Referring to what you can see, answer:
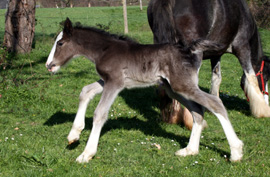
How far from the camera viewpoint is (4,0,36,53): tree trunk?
32.3 ft

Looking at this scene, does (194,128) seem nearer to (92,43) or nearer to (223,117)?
(223,117)

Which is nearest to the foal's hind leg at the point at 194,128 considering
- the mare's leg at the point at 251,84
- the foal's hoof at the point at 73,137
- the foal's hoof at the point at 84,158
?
the foal's hoof at the point at 84,158

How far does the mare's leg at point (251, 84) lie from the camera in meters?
6.16

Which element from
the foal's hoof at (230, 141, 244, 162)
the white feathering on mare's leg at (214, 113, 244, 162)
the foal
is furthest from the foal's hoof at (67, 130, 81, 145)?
the foal's hoof at (230, 141, 244, 162)

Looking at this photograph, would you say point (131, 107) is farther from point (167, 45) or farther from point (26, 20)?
point (26, 20)

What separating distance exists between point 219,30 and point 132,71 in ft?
6.60

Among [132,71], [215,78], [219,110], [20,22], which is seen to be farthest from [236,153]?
[20,22]

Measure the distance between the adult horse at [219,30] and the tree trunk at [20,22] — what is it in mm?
5102

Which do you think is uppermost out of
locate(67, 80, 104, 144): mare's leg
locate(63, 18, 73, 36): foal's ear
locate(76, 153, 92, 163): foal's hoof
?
locate(63, 18, 73, 36): foal's ear

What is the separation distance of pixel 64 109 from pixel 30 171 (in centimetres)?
286

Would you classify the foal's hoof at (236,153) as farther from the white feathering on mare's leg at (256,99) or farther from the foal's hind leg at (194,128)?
the white feathering on mare's leg at (256,99)

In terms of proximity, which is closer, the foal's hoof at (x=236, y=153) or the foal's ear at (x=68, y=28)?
the foal's hoof at (x=236, y=153)

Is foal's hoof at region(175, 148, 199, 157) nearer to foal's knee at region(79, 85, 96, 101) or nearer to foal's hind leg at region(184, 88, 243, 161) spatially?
foal's hind leg at region(184, 88, 243, 161)

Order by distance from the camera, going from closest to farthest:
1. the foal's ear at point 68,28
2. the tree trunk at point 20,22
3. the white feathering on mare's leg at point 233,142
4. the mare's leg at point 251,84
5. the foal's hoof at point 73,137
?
the white feathering on mare's leg at point 233,142 < the foal's hoof at point 73,137 < the foal's ear at point 68,28 < the mare's leg at point 251,84 < the tree trunk at point 20,22
